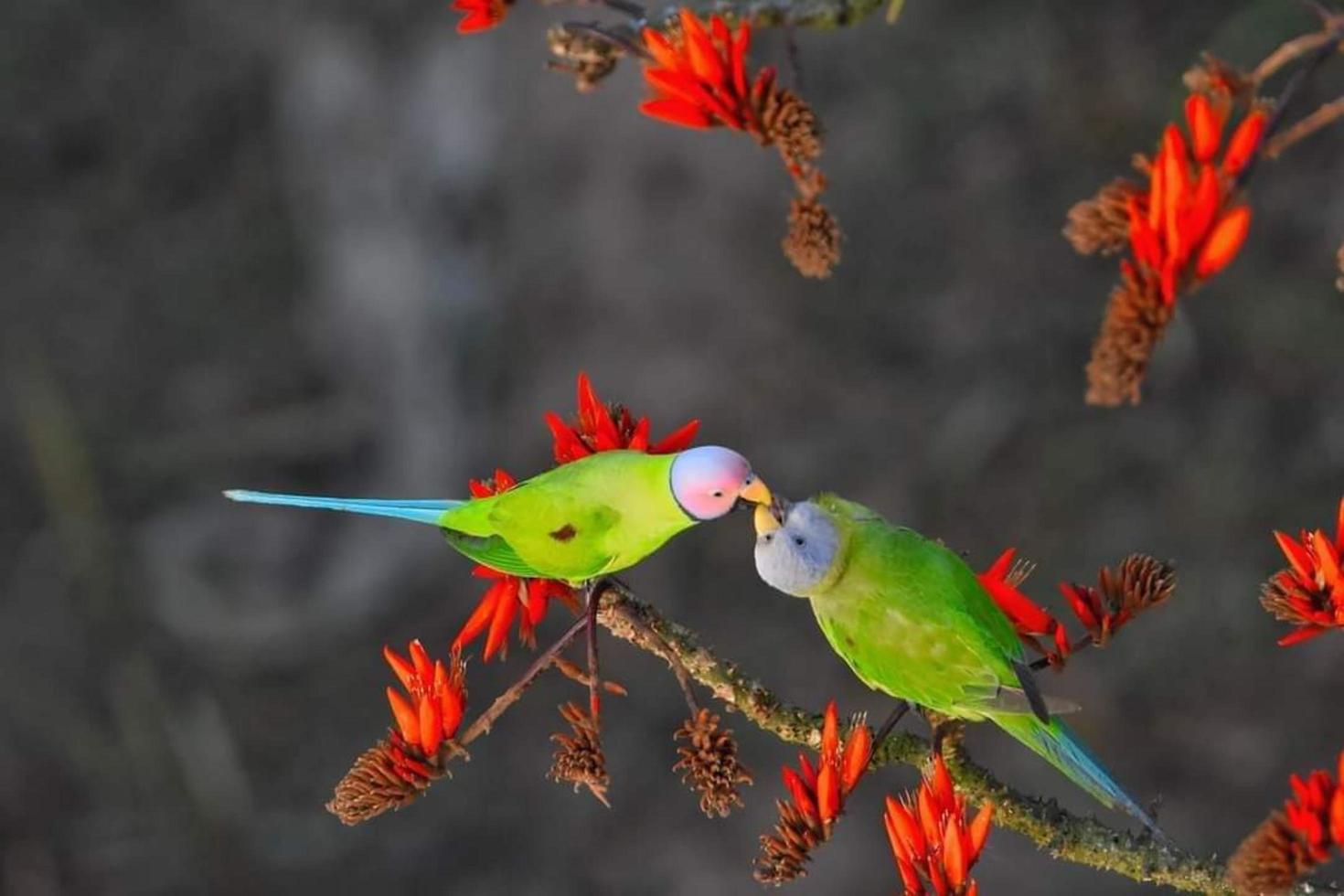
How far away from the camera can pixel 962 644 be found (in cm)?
111

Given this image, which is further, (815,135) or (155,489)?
(155,489)

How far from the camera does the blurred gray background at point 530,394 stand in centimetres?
301

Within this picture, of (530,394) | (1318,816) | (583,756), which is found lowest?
(530,394)

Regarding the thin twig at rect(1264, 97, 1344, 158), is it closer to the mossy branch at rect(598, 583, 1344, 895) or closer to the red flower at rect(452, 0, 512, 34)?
the mossy branch at rect(598, 583, 1344, 895)

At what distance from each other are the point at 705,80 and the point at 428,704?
50 cm

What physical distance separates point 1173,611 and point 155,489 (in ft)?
8.68

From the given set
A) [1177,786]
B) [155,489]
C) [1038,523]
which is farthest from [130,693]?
[1177,786]

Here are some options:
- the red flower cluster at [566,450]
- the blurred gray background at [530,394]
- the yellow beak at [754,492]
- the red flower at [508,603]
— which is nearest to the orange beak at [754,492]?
the yellow beak at [754,492]

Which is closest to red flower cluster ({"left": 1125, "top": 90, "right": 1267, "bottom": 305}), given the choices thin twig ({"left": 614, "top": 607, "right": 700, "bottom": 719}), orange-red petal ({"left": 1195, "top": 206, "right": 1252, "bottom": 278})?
orange-red petal ({"left": 1195, "top": 206, "right": 1252, "bottom": 278})

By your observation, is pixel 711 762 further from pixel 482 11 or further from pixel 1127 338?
pixel 482 11

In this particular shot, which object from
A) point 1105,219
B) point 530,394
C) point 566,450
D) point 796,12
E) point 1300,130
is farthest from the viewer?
point 530,394

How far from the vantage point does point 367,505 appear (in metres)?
1.14

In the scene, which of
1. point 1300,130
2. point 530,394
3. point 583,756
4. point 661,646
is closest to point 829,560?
point 661,646

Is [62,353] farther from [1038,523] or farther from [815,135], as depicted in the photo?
[815,135]
